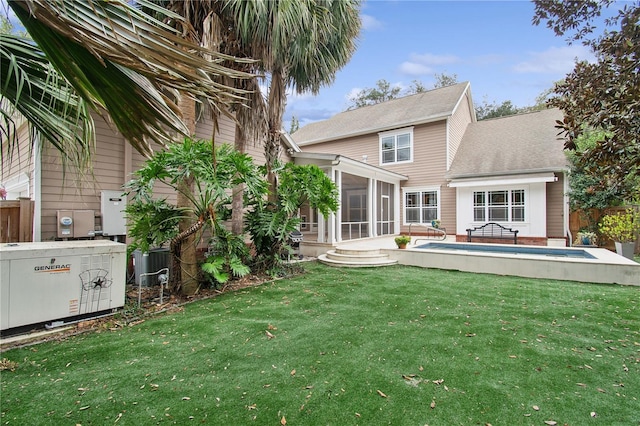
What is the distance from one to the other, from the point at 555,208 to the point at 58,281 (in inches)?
634

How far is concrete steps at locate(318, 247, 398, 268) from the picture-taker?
929 centimetres

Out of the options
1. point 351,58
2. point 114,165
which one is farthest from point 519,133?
point 114,165

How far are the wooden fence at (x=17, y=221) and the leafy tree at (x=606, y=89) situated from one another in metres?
8.65

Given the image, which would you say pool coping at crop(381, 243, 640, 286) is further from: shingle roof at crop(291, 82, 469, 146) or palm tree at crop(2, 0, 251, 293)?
palm tree at crop(2, 0, 251, 293)

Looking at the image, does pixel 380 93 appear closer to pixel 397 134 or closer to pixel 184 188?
pixel 397 134

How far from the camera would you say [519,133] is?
1538 cm

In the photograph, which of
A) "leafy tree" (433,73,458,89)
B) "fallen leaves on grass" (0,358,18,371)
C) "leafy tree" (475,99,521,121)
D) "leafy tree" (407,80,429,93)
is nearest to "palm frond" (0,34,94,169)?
"fallen leaves on grass" (0,358,18,371)

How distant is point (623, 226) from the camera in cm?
984

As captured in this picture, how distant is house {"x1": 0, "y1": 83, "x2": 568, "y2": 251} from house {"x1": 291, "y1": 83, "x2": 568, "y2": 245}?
0.04 metres

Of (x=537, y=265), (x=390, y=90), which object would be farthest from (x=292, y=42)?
(x=390, y=90)

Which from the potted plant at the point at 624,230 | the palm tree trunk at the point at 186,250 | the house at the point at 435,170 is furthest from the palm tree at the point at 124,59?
the potted plant at the point at 624,230

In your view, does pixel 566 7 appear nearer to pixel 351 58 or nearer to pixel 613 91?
pixel 613 91

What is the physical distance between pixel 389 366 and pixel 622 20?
4.19 metres

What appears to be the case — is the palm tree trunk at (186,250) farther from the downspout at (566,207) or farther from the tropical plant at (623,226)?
the downspout at (566,207)
